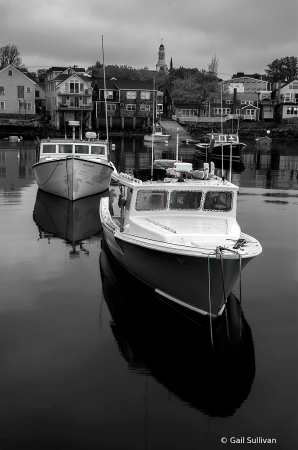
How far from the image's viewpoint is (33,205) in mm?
26703

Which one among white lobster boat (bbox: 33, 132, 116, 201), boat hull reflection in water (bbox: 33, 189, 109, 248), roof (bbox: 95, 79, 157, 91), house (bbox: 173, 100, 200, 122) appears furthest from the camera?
house (bbox: 173, 100, 200, 122)

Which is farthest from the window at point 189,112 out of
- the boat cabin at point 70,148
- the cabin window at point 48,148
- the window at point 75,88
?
the cabin window at point 48,148

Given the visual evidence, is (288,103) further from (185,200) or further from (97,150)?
(185,200)

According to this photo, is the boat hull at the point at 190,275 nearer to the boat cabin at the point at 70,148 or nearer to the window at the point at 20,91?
the boat cabin at the point at 70,148

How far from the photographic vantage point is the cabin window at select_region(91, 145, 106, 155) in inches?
1120

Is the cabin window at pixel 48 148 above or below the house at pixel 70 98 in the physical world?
below

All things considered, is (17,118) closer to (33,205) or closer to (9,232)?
(33,205)

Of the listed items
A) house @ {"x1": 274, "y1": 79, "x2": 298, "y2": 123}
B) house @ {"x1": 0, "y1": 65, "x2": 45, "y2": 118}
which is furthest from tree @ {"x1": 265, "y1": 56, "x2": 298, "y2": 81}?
house @ {"x1": 0, "y1": 65, "x2": 45, "y2": 118}

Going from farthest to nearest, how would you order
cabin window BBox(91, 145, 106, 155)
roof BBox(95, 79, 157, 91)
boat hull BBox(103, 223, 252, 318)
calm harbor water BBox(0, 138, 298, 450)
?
1. roof BBox(95, 79, 157, 91)
2. cabin window BBox(91, 145, 106, 155)
3. boat hull BBox(103, 223, 252, 318)
4. calm harbor water BBox(0, 138, 298, 450)

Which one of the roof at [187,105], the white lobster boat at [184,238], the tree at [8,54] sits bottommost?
the white lobster boat at [184,238]

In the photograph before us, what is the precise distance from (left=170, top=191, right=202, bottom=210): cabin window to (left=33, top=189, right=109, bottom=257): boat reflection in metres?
5.11

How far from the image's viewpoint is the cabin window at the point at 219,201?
547 inches

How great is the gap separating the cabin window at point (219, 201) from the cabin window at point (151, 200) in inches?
46.0

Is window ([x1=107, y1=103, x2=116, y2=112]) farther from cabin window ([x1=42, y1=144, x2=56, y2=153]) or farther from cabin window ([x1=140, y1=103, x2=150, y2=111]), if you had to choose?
cabin window ([x1=42, y1=144, x2=56, y2=153])
